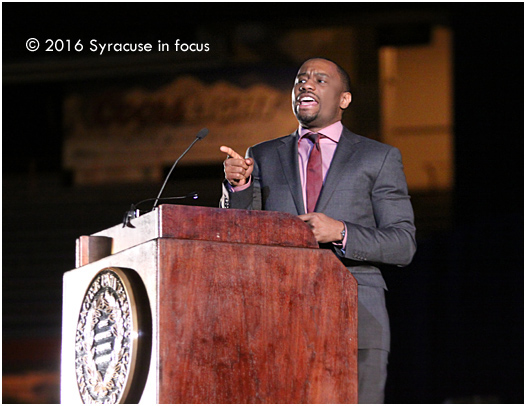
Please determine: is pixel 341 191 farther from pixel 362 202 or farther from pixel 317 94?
pixel 317 94

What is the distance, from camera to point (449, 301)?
6.32 meters

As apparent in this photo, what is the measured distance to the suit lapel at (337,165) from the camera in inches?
82.8

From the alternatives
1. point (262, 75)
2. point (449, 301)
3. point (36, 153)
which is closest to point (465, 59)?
point (449, 301)

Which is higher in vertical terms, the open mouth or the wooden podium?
the open mouth

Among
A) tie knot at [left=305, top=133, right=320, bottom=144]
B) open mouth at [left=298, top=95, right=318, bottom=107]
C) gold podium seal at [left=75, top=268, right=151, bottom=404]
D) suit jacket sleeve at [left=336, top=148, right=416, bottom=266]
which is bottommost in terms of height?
gold podium seal at [left=75, top=268, right=151, bottom=404]

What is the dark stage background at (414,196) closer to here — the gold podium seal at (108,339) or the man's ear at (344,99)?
the man's ear at (344,99)

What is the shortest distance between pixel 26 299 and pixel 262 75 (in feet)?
11.6

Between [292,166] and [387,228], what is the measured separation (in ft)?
0.95

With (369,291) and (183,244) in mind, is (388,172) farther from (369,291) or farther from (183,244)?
(183,244)

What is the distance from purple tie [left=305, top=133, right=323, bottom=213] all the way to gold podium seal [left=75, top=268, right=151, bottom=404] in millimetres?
564

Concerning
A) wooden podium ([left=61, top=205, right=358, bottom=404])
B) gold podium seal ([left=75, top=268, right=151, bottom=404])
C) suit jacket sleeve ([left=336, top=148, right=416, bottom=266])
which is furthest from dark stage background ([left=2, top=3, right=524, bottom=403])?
gold podium seal ([left=75, top=268, right=151, bottom=404])

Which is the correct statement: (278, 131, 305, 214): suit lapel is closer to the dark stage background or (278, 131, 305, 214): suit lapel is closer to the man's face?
the man's face

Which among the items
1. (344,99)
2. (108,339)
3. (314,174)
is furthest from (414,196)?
(108,339)

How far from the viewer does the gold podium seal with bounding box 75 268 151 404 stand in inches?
66.1
